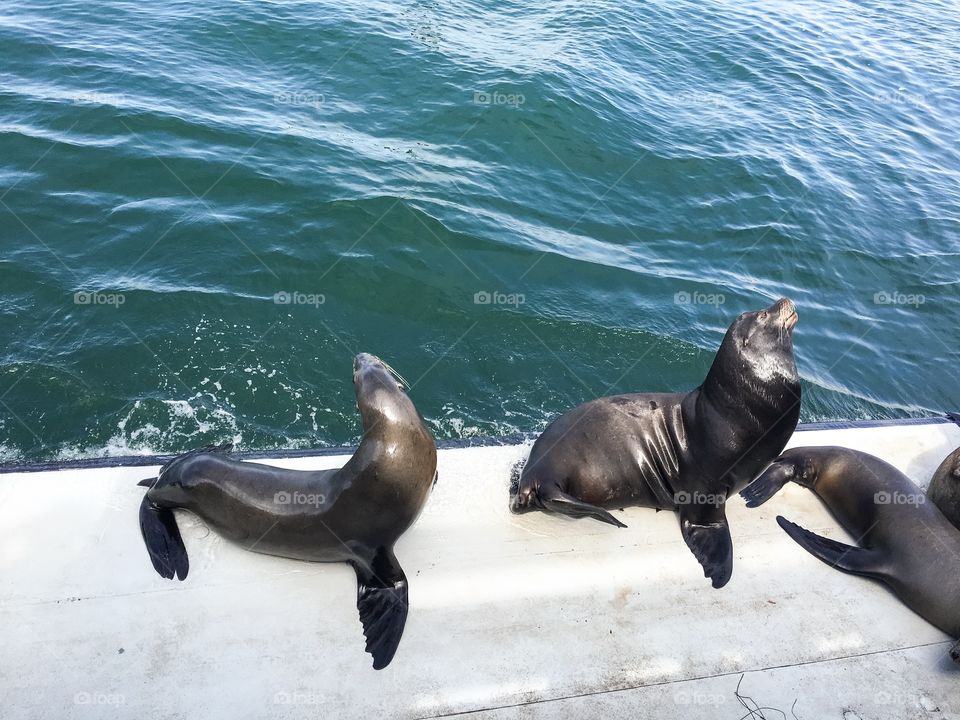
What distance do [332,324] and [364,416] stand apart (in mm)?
4288

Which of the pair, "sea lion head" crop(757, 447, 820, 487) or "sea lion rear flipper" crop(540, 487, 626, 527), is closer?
"sea lion rear flipper" crop(540, 487, 626, 527)

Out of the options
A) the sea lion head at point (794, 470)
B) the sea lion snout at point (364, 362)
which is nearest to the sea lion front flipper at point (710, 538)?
the sea lion head at point (794, 470)

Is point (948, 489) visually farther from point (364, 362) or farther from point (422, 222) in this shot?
point (422, 222)

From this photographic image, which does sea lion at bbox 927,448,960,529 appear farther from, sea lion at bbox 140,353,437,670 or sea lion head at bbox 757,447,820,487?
sea lion at bbox 140,353,437,670

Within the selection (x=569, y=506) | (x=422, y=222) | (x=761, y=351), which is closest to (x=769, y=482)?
(x=761, y=351)

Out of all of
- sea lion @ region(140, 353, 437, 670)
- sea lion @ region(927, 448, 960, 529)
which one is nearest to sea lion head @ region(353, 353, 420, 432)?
sea lion @ region(140, 353, 437, 670)

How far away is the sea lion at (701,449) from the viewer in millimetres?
4961

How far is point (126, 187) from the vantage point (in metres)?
10.0

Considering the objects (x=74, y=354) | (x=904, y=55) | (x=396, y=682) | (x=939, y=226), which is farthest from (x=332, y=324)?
(x=904, y=55)

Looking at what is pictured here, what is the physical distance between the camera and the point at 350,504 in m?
4.19

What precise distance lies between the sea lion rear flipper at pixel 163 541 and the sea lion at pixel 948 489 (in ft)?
16.4

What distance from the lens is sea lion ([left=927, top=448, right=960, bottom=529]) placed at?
17.0ft

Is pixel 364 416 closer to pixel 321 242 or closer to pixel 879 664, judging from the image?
pixel 879 664

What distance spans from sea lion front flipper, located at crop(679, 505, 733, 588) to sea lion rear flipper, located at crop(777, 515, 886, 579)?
0.51 meters
